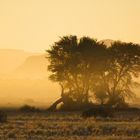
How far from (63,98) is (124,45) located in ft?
43.9

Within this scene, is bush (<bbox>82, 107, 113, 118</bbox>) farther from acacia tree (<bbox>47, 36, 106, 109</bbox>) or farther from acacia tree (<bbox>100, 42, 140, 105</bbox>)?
acacia tree (<bbox>100, 42, 140, 105</bbox>)

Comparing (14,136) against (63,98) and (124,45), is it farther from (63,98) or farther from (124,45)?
(124,45)

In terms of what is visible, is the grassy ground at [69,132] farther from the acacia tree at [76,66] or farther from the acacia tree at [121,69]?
the acacia tree at [121,69]

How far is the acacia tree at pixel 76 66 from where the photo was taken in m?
99.8

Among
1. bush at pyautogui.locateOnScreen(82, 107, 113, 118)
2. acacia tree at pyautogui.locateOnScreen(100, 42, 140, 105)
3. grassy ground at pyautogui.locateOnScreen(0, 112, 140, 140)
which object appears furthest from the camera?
acacia tree at pyautogui.locateOnScreen(100, 42, 140, 105)

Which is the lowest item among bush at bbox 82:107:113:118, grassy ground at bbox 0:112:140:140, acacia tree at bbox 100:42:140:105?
grassy ground at bbox 0:112:140:140

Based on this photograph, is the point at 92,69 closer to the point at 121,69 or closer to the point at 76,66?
the point at 76,66

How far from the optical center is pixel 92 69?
10019 centimetres

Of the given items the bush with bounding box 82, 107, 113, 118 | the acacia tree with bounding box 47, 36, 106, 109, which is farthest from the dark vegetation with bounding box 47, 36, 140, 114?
the bush with bounding box 82, 107, 113, 118

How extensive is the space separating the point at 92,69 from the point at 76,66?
240cm

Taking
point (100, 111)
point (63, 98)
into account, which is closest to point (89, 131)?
point (100, 111)

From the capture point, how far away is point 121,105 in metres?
99.1

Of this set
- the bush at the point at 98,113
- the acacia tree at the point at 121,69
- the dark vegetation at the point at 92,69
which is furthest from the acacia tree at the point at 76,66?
the bush at the point at 98,113

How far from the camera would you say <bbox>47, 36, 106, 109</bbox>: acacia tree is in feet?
327
